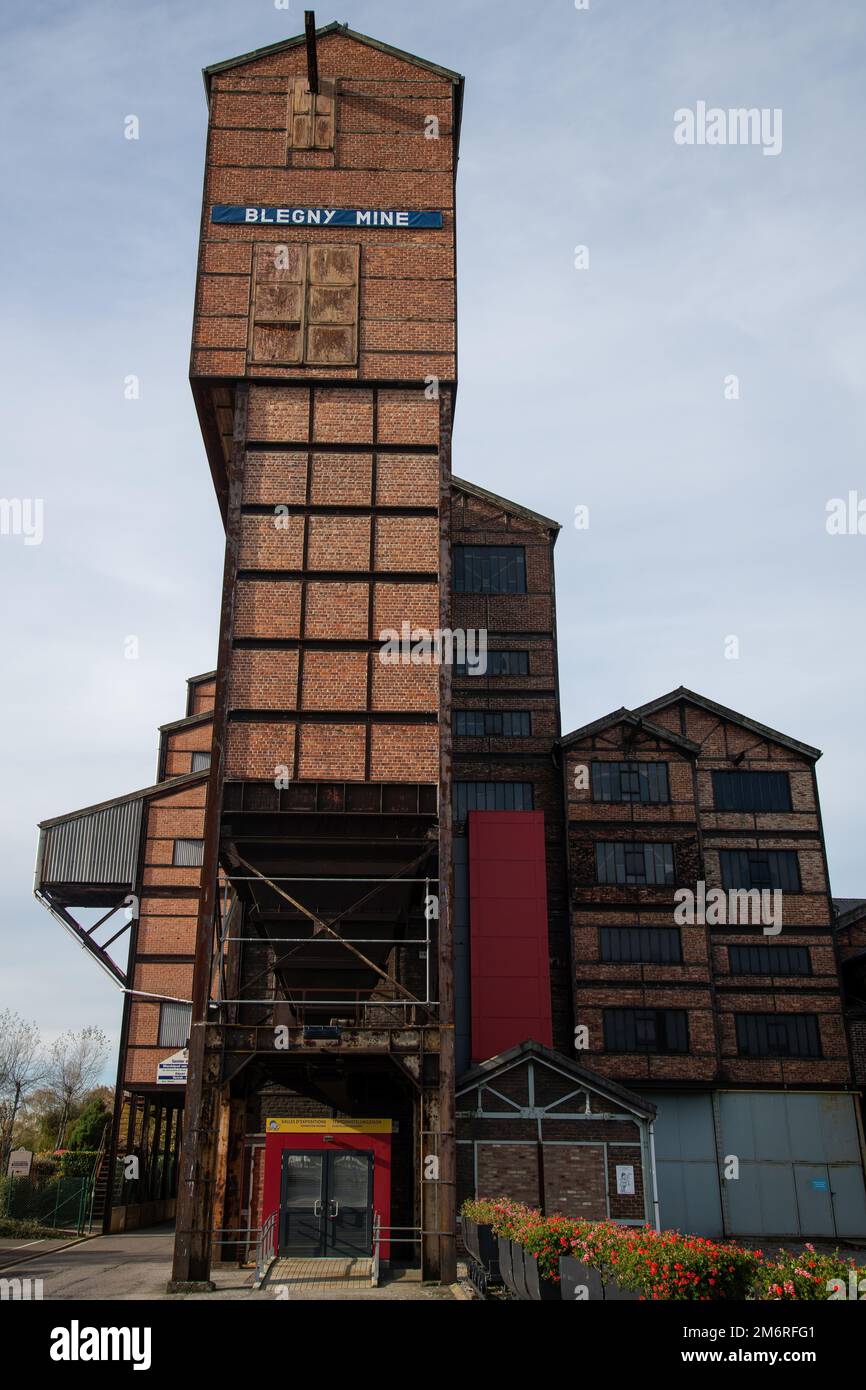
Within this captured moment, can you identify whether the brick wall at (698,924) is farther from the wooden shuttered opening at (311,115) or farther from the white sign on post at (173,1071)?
the wooden shuttered opening at (311,115)

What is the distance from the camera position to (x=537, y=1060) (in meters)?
25.3

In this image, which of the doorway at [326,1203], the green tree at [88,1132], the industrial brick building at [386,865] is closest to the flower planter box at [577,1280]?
the industrial brick building at [386,865]

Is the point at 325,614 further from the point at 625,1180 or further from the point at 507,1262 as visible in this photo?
the point at 625,1180

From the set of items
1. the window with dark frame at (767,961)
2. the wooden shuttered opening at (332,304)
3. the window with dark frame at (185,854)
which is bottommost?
the window with dark frame at (767,961)

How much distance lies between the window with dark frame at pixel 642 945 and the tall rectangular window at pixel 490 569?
12.7m

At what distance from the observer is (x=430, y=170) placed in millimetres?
25453

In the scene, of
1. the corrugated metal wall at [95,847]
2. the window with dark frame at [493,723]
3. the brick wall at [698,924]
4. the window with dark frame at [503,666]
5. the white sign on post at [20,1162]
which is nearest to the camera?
the white sign on post at [20,1162]

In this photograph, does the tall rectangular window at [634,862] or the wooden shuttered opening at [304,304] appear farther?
the tall rectangular window at [634,862]

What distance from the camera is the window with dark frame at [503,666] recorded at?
127ft

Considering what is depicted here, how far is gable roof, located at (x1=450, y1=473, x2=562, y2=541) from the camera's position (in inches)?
1590

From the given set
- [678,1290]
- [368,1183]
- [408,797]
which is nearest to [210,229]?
[408,797]

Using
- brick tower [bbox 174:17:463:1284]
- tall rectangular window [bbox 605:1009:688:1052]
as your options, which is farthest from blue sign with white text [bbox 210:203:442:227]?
tall rectangular window [bbox 605:1009:688:1052]
